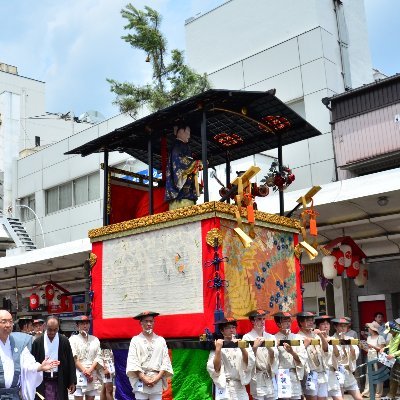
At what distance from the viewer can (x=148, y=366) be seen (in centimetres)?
745

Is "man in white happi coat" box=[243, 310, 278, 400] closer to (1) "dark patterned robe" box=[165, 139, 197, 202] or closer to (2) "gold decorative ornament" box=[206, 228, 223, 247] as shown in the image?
(2) "gold decorative ornament" box=[206, 228, 223, 247]

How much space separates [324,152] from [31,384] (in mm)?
12378

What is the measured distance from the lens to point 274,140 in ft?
34.8

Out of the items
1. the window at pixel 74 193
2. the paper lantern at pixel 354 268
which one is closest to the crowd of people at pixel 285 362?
the paper lantern at pixel 354 268

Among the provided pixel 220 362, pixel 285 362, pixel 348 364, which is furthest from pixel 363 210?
pixel 220 362

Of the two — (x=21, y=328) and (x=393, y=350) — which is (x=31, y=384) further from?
(x=393, y=350)

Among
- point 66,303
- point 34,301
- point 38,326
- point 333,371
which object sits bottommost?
point 333,371

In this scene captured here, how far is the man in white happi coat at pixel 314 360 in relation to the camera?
27.5 ft

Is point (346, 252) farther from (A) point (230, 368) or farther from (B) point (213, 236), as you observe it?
(A) point (230, 368)

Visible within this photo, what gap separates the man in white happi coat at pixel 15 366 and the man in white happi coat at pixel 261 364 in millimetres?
2692

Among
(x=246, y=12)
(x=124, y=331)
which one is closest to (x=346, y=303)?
(x=124, y=331)

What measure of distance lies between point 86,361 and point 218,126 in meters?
4.39

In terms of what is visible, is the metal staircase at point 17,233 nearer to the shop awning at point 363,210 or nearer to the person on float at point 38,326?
the shop awning at point 363,210

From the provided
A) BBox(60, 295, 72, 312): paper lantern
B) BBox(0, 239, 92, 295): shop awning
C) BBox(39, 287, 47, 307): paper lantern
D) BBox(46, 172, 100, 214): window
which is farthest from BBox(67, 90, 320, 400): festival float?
BBox(46, 172, 100, 214): window
